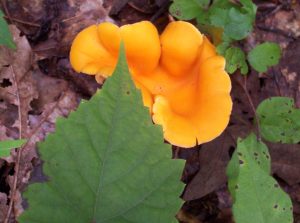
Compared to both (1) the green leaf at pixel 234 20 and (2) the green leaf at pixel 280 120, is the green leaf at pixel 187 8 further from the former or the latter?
(2) the green leaf at pixel 280 120

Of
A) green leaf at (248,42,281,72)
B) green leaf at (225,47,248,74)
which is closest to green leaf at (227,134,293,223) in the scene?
green leaf at (225,47,248,74)

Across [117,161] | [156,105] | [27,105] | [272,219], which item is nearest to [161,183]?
[117,161]

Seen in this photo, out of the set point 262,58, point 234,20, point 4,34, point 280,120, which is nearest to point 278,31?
point 262,58

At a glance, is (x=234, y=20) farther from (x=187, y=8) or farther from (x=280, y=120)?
(x=280, y=120)

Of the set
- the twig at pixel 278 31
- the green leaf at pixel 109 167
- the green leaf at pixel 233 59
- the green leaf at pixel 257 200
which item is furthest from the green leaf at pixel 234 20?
the green leaf at pixel 109 167

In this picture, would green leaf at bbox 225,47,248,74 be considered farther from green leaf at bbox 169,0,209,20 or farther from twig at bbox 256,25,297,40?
twig at bbox 256,25,297,40

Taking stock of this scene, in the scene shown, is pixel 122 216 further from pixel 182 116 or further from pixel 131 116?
pixel 182 116
